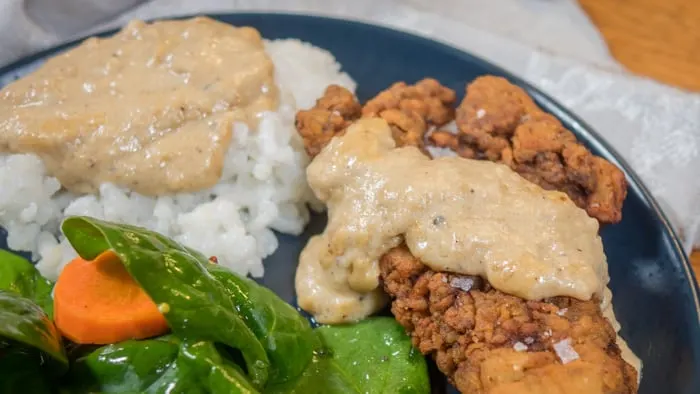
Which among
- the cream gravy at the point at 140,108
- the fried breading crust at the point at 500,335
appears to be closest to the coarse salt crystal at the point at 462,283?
the fried breading crust at the point at 500,335

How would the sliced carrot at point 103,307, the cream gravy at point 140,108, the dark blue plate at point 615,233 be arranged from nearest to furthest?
the sliced carrot at point 103,307 < the dark blue plate at point 615,233 < the cream gravy at point 140,108

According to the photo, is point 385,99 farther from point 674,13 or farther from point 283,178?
point 674,13

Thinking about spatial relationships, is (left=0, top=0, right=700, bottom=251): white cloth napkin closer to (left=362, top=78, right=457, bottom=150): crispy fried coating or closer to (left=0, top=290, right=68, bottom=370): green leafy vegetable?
(left=362, top=78, right=457, bottom=150): crispy fried coating

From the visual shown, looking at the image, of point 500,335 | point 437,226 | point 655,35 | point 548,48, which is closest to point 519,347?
point 500,335

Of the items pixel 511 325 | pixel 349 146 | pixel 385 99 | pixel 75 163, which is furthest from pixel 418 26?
pixel 511 325

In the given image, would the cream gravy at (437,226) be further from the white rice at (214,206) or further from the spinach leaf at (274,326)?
the white rice at (214,206)

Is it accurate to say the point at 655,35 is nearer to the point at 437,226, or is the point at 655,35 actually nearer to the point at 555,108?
the point at 555,108

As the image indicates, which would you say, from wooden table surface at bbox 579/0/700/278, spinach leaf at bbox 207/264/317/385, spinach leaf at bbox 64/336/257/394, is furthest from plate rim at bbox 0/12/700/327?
spinach leaf at bbox 64/336/257/394
